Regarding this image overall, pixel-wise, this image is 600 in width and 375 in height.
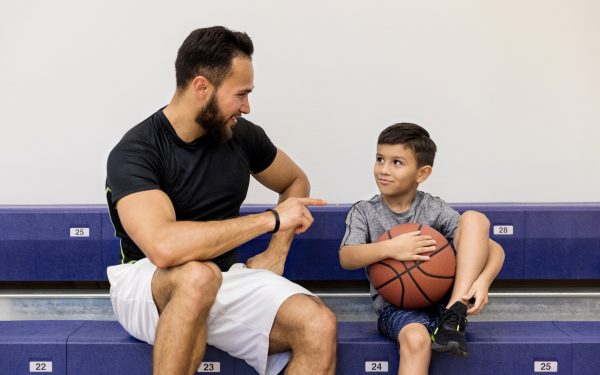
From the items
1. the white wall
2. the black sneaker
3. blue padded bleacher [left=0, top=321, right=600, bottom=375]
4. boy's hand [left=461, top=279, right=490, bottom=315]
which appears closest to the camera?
the black sneaker

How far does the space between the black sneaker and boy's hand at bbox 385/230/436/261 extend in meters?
0.18

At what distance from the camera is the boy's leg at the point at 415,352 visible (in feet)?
7.64

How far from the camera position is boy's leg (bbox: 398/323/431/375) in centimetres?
233

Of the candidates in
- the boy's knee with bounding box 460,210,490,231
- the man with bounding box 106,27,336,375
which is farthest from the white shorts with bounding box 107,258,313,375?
the boy's knee with bounding box 460,210,490,231

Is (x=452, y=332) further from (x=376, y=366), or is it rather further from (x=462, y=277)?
(x=376, y=366)

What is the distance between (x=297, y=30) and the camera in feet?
12.0

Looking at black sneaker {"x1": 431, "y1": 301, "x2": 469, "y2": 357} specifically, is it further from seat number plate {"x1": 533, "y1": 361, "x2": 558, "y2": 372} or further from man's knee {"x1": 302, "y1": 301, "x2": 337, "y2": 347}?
seat number plate {"x1": 533, "y1": 361, "x2": 558, "y2": 372}

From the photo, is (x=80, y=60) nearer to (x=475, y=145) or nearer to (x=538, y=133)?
(x=475, y=145)

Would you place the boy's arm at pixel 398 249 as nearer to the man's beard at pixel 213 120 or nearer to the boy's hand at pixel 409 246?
the boy's hand at pixel 409 246

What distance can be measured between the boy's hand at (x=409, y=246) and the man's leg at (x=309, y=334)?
283mm

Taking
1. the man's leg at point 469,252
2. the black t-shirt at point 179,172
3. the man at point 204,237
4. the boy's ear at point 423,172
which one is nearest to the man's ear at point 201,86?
the man at point 204,237

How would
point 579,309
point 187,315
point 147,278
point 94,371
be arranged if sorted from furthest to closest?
point 579,309
point 94,371
point 147,278
point 187,315

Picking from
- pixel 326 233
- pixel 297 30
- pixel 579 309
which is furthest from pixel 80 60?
pixel 579 309

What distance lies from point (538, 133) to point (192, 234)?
6.74ft
